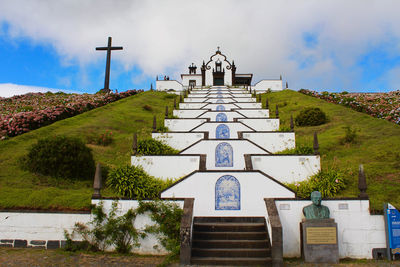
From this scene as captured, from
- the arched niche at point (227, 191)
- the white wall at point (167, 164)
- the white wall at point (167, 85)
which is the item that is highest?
the white wall at point (167, 85)

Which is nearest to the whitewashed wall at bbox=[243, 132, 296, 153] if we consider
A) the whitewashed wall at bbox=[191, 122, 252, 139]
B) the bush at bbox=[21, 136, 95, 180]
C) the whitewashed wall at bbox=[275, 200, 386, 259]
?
the whitewashed wall at bbox=[191, 122, 252, 139]

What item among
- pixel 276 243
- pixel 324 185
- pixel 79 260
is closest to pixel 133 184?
pixel 79 260

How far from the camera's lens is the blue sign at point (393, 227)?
338 inches

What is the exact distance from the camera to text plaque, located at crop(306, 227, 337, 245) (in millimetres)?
8477

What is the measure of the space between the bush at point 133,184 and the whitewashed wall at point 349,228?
506 centimetres

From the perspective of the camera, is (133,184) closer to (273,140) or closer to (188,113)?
(273,140)

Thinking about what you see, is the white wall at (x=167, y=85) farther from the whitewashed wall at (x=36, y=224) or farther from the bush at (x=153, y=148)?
the whitewashed wall at (x=36, y=224)

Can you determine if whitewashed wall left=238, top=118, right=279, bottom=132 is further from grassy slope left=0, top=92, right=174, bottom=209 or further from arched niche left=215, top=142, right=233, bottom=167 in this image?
grassy slope left=0, top=92, right=174, bottom=209

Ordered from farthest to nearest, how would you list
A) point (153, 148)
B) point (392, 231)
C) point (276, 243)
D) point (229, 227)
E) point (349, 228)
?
point (153, 148) → point (229, 227) → point (349, 228) → point (392, 231) → point (276, 243)

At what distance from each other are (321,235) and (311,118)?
15949 millimetres

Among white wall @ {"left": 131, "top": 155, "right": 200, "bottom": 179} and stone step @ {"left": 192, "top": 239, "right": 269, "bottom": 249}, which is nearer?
stone step @ {"left": 192, "top": 239, "right": 269, "bottom": 249}

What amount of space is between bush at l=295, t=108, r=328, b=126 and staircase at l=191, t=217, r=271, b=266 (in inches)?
587

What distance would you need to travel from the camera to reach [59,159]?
1273 centimetres

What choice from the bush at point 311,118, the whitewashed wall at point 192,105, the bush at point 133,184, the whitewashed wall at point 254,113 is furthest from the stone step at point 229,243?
the whitewashed wall at point 192,105
